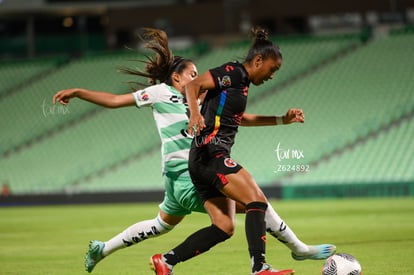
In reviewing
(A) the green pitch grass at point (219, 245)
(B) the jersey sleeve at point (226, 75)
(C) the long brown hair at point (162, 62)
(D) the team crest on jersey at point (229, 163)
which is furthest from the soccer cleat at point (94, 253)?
(B) the jersey sleeve at point (226, 75)

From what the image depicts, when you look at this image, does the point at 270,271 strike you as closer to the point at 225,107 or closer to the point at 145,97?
the point at 225,107

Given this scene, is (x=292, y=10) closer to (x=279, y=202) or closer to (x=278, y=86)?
(x=278, y=86)

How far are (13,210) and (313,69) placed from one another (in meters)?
10.8

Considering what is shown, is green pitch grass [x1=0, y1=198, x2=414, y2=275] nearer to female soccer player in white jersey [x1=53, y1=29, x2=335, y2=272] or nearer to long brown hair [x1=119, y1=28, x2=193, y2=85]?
female soccer player in white jersey [x1=53, y1=29, x2=335, y2=272]

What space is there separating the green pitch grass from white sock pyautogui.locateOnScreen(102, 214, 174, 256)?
62 cm

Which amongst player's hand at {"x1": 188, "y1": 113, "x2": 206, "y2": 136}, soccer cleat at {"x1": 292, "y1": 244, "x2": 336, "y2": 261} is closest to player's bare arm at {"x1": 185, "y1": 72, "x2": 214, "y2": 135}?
player's hand at {"x1": 188, "y1": 113, "x2": 206, "y2": 136}

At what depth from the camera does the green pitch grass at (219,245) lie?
9.09 metres

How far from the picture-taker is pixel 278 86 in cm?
2781

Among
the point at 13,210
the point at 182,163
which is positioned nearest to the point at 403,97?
the point at 13,210

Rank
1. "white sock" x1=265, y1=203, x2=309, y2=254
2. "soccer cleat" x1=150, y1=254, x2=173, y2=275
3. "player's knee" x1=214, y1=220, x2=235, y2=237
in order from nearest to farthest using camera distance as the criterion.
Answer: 1. "player's knee" x1=214, y1=220, x2=235, y2=237
2. "soccer cleat" x1=150, y1=254, x2=173, y2=275
3. "white sock" x1=265, y1=203, x2=309, y2=254

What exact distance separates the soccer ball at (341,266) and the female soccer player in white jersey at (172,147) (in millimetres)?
443

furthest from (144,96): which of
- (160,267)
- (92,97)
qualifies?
(160,267)

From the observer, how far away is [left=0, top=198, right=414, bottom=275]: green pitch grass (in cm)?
909

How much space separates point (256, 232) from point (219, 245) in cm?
489
